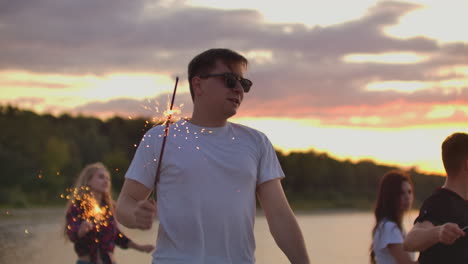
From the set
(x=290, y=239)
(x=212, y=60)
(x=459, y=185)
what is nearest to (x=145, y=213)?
(x=290, y=239)

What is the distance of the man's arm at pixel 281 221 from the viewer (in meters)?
4.46

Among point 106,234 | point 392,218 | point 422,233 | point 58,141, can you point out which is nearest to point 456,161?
point 422,233

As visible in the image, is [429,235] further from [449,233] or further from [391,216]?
[391,216]

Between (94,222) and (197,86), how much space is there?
4.17 metres

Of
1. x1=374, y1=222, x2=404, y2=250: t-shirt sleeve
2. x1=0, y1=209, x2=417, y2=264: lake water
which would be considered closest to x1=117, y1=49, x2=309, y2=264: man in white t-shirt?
x1=374, y1=222, x2=404, y2=250: t-shirt sleeve

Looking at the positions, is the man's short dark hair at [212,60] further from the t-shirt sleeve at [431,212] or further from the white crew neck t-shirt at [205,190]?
the t-shirt sleeve at [431,212]

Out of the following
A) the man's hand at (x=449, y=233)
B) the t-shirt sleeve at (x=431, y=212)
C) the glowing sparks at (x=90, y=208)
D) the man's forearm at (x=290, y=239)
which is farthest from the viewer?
the glowing sparks at (x=90, y=208)

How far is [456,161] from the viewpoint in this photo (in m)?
5.73

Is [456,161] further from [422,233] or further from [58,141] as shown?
[58,141]

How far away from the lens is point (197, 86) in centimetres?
471

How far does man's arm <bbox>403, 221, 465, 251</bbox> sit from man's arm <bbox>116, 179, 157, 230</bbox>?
1.94m

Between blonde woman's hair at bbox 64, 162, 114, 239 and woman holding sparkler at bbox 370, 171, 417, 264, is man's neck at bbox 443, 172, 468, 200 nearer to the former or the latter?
woman holding sparkler at bbox 370, 171, 417, 264

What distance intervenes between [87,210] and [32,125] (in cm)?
6278

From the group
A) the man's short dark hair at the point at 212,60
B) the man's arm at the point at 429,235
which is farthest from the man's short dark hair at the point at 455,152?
the man's short dark hair at the point at 212,60
